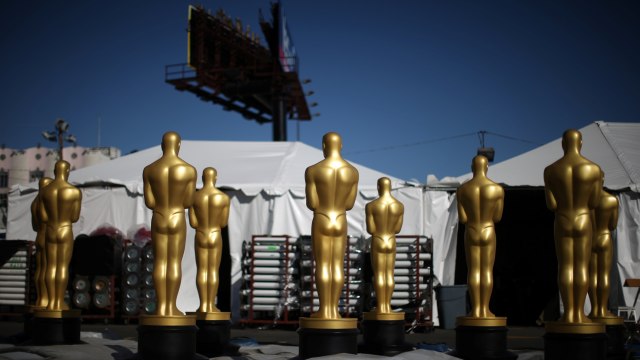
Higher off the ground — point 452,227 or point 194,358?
point 452,227

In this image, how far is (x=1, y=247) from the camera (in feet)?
50.8

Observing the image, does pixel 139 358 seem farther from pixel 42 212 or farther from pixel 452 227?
pixel 452 227

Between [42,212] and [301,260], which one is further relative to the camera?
[301,260]

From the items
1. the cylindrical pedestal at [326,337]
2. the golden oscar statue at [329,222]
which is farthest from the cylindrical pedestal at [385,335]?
the cylindrical pedestal at [326,337]

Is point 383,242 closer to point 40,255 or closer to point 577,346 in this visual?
point 577,346

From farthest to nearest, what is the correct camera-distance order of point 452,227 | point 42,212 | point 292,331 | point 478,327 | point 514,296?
1. point 514,296
2. point 452,227
3. point 292,331
4. point 42,212
5. point 478,327

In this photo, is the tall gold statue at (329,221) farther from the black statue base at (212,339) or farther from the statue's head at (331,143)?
the black statue base at (212,339)

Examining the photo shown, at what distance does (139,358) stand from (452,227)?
9.63m

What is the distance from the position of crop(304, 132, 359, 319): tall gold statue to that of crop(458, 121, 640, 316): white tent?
844 centimetres

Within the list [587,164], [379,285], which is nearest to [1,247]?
[379,285]

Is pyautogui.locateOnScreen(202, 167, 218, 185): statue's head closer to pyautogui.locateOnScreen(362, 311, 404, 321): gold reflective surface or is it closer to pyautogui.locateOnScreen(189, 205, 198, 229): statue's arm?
pyautogui.locateOnScreen(189, 205, 198, 229): statue's arm

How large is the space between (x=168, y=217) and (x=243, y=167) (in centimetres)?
954

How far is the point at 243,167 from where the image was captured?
54.5 feet

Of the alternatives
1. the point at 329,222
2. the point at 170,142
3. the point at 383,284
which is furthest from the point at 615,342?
the point at 170,142
